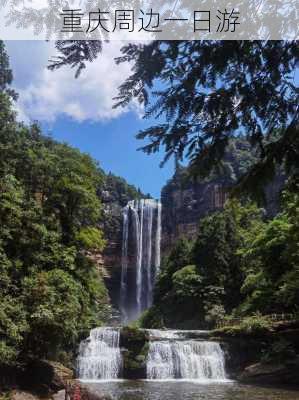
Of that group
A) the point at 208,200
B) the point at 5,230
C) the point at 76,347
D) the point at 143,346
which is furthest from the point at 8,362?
the point at 208,200

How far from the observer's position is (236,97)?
3832 millimetres

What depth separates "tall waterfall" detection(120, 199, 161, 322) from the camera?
51312mm

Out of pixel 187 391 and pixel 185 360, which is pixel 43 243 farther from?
pixel 185 360

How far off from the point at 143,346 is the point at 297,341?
6.49 meters

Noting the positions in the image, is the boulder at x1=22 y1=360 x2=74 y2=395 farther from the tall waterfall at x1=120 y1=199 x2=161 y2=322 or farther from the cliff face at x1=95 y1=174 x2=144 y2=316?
the cliff face at x1=95 y1=174 x2=144 y2=316

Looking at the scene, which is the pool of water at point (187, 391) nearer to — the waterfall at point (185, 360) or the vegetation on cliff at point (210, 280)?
the waterfall at point (185, 360)

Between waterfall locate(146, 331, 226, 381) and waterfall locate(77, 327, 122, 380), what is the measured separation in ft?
4.88

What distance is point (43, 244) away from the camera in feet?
49.9

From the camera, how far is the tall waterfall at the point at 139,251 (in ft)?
168

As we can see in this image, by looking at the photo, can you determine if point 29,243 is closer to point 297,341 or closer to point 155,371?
point 155,371

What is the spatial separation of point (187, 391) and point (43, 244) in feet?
21.3

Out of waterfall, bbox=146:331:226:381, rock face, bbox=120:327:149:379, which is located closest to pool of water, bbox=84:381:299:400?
waterfall, bbox=146:331:226:381

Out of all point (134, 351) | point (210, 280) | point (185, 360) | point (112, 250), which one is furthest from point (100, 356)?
point (112, 250)

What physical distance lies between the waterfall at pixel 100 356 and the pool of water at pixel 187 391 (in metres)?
2.01
